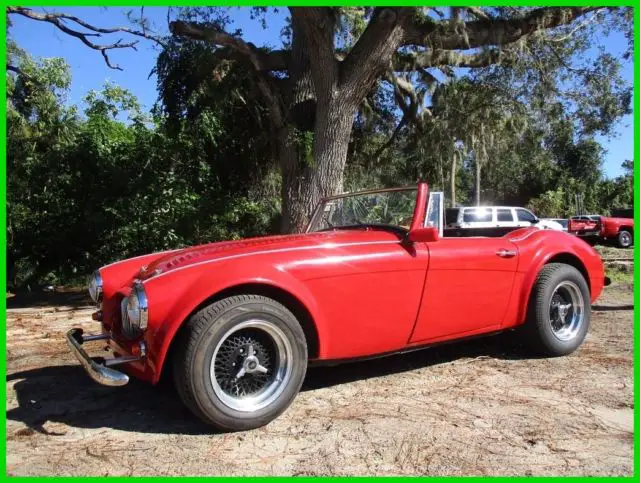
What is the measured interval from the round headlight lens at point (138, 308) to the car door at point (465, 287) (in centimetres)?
185

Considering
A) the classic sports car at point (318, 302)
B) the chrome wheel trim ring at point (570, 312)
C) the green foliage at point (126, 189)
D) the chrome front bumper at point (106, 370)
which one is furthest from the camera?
the green foliage at point (126, 189)

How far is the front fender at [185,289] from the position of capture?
2922mm

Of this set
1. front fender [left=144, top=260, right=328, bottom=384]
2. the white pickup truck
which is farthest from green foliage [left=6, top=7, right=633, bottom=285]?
front fender [left=144, top=260, right=328, bottom=384]

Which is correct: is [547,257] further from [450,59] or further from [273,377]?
[450,59]

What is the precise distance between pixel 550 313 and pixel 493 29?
777 centimetres

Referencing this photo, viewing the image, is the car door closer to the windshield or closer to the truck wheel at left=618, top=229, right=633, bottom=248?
the windshield

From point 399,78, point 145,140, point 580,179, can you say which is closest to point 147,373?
point 145,140

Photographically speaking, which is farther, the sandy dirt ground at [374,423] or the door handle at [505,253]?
the door handle at [505,253]

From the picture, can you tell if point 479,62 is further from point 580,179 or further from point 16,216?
point 580,179

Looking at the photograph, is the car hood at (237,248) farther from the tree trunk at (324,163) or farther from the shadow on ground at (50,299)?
the shadow on ground at (50,299)

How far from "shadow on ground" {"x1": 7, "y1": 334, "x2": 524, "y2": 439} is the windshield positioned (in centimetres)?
119

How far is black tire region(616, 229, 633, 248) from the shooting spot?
2159cm

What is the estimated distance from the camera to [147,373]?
3.00m

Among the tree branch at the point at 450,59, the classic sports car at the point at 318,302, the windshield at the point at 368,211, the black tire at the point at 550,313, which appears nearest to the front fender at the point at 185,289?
the classic sports car at the point at 318,302
